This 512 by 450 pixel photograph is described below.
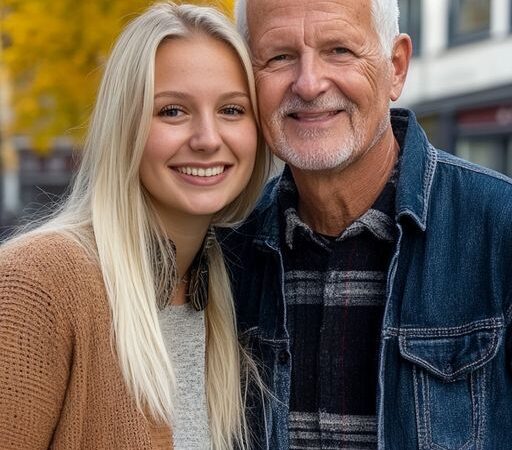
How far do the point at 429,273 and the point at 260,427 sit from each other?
72 centimetres

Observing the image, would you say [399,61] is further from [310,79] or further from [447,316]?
[447,316]

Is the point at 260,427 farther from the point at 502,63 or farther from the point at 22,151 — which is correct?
the point at 22,151

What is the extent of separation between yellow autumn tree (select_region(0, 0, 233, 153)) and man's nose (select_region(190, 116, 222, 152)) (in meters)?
5.29

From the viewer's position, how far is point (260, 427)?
2830 millimetres

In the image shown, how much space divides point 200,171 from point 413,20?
44.6ft

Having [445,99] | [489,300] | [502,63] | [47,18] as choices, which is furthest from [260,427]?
[445,99]

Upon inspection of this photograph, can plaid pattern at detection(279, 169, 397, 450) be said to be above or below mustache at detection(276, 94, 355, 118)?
below

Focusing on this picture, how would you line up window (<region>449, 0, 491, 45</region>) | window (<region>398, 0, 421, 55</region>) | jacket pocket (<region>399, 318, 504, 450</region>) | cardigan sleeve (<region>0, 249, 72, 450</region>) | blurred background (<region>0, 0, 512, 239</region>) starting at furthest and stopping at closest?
window (<region>398, 0, 421, 55</region>) → window (<region>449, 0, 491, 45</region>) → blurred background (<region>0, 0, 512, 239</region>) → jacket pocket (<region>399, 318, 504, 450</region>) → cardigan sleeve (<region>0, 249, 72, 450</region>)

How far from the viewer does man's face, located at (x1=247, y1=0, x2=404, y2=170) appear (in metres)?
2.69

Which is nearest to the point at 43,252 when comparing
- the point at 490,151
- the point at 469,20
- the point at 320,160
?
the point at 320,160

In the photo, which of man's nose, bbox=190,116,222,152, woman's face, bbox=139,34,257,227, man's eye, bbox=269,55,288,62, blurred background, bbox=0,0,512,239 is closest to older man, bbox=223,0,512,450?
man's eye, bbox=269,55,288,62

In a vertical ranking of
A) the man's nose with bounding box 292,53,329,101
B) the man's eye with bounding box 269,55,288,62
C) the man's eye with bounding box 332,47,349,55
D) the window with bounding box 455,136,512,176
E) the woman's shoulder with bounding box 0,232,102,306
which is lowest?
the woman's shoulder with bounding box 0,232,102,306

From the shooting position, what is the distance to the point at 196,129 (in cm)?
264

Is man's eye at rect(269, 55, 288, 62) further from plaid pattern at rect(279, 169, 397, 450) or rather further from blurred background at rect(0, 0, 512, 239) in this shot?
blurred background at rect(0, 0, 512, 239)
